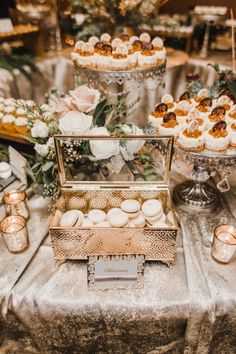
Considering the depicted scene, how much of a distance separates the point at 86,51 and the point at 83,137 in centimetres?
105

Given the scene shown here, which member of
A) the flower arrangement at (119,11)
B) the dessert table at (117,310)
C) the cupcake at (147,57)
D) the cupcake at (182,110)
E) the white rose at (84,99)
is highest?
the flower arrangement at (119,11)

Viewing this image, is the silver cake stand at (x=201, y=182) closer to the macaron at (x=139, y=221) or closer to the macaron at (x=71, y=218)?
the macaron at (x=139, y=221)

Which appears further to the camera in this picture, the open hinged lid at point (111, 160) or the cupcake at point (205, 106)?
the cupcake at point (205, 106)

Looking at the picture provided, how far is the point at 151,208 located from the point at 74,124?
384 mm

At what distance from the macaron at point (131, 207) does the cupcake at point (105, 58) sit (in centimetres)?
100

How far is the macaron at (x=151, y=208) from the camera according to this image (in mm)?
1053

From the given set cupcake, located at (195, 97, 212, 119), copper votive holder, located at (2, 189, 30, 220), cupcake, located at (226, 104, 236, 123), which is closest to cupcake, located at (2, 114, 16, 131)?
copper votive holder, located at (2, 189, 30, 220)

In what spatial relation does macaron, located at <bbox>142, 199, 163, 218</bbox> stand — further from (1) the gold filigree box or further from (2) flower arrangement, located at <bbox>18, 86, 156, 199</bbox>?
(2) flower arrangement, located at <bbox>18, 86, 156, 199</bbox>

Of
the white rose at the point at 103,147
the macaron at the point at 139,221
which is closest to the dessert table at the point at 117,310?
the macaron at the point at 139,221

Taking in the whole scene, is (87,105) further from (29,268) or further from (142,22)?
(142,22)

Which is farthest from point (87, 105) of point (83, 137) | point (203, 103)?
point (203, 103)

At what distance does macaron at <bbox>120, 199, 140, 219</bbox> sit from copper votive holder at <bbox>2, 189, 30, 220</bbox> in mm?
372

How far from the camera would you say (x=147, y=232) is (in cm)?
96

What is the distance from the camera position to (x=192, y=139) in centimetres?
113
